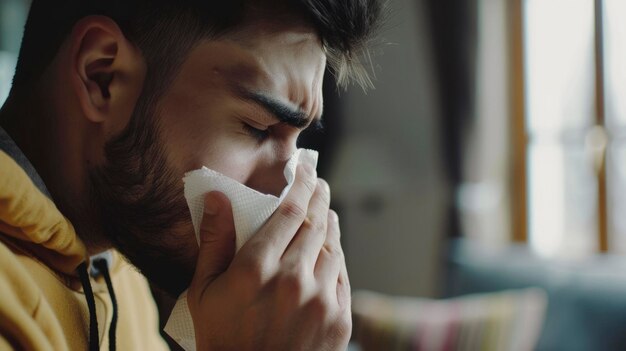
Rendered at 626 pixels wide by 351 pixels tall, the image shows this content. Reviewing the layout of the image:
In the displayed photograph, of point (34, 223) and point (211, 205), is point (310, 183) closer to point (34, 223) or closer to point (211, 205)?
point (211, 205)

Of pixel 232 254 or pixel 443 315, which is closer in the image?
pixel 232 254

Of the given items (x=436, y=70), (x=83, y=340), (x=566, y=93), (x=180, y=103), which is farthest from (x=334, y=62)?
(x=436, y=70)

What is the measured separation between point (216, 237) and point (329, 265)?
0.49ft

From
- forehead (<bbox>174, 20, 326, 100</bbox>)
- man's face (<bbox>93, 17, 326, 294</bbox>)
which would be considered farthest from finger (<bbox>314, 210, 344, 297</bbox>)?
forehead (<bbox>174, 20, 326, 100</bbox>)

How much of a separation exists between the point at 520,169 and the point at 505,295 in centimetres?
143

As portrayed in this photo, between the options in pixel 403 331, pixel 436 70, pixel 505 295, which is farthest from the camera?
pixel 436 70

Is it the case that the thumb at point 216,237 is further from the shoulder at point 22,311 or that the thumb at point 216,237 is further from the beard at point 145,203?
the shoulder at point 22,311

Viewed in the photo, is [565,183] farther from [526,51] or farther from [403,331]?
[403,331]

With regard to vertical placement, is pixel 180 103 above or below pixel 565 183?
above

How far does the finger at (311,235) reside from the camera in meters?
0.76

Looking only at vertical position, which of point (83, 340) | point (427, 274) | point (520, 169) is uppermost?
point (83, 340)

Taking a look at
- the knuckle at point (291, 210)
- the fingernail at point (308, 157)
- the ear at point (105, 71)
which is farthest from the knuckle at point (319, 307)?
the ear at point (105, 71)

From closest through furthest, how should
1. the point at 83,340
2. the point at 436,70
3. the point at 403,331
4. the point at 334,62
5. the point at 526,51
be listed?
the point at 83,340, the point at 334,62, the point at 403,331, the point at 526,51, the point at 436,70

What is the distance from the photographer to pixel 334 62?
35.1 inches
